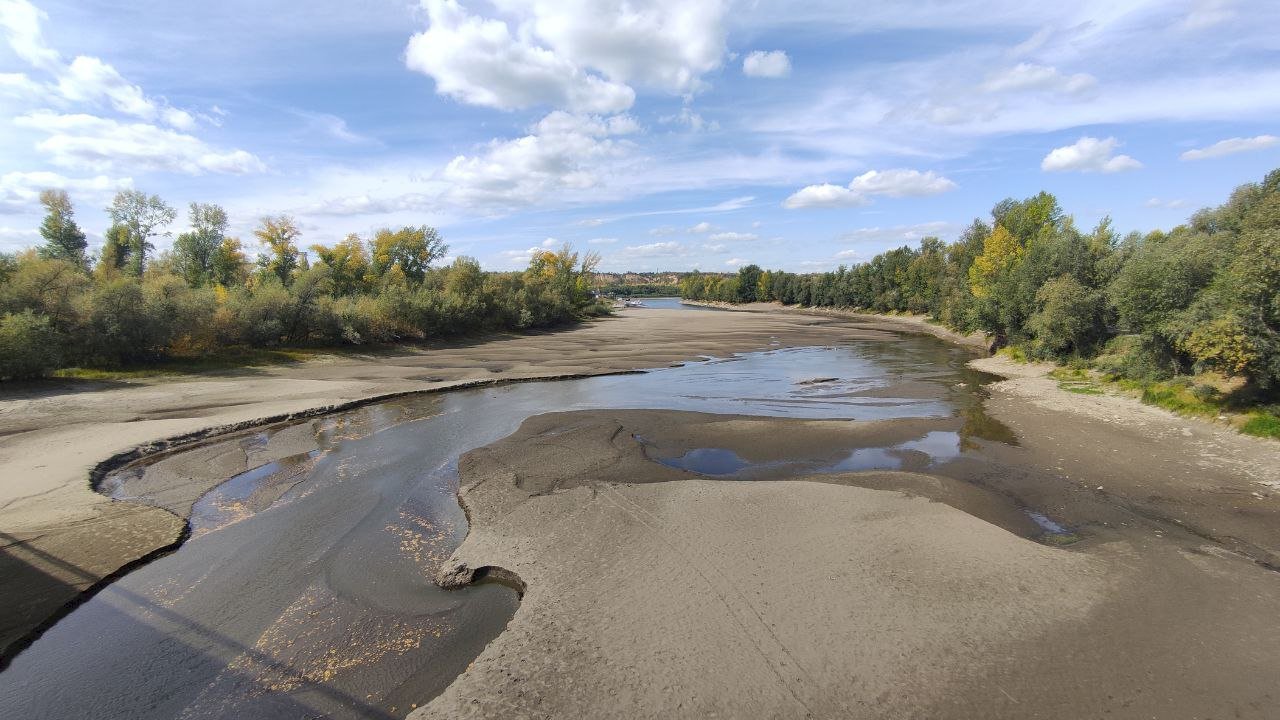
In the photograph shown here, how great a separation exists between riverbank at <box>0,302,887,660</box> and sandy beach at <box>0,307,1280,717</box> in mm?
92

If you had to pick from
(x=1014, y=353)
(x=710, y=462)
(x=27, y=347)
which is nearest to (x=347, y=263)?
(x=27, y=347)

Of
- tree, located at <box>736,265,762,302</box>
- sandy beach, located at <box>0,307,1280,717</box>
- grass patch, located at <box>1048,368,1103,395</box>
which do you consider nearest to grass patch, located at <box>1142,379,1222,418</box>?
sandy beach, located at <box>0,307,1280,717</box>

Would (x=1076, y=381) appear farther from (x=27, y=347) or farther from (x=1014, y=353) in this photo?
(x=27, y=347)

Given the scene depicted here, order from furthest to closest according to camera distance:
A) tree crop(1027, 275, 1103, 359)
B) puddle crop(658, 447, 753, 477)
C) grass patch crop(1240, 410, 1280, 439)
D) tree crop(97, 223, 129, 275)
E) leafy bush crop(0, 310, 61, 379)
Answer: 1. tree crop(97, 223, 129, 275)
2. tree crop(1027, 275, 1103, 359)
3. leafy bush crop(0, 310, 61, 379)
4. grass patch crop(1240, 410, 1280, 439)
5. puddle crop(658, 447, 753, 477)

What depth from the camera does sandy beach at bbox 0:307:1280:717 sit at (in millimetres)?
6988

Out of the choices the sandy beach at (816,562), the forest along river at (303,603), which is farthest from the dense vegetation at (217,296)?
the forest along river at (303,603)

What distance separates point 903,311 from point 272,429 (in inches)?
3894

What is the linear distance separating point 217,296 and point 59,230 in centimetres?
1534

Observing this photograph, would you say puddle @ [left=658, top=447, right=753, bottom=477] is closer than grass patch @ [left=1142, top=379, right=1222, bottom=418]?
Yes

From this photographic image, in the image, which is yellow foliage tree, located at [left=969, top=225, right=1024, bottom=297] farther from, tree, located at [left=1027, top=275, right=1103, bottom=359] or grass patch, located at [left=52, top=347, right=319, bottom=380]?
grass patch, located at [left=52, top=347, right=319, bottom=380]

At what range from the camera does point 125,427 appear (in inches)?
740

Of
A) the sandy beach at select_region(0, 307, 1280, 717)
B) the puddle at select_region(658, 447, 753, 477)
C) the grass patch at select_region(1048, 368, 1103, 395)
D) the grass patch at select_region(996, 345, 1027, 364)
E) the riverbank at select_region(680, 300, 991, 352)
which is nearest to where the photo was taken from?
the sandy beach at select_region(0, 307, 1280, 717)

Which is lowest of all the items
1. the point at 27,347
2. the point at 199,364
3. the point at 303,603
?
the point at 303,603

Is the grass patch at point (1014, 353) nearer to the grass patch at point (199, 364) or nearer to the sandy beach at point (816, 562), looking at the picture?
the sandy beach at point (816, 562)
